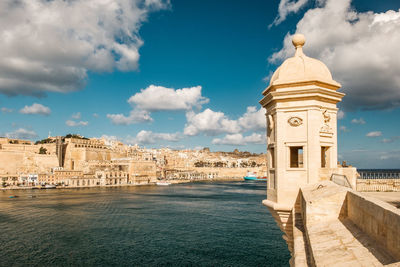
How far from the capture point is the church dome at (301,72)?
669 centimetres

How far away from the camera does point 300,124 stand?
6.65 meters

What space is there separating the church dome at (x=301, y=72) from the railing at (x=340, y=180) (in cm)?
202

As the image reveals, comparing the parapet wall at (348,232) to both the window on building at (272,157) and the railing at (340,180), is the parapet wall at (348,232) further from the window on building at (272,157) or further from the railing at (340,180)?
the window on building at (272,157)

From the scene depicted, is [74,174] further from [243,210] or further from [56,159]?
[243,210]

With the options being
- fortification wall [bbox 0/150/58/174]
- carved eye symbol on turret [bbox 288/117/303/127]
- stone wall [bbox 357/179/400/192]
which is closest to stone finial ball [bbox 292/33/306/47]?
carved eye symbol on turret [bbox 288/117/303/127]

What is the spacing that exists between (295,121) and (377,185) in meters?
4.71

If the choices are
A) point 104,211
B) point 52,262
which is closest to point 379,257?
point 52,262

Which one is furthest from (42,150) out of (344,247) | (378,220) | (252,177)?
(378,220)

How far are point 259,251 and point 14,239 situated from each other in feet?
64.7

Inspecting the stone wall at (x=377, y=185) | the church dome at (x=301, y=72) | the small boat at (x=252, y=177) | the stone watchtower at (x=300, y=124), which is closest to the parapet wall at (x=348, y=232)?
the stone watchtower at (x=300, y=124)

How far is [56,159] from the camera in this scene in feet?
314

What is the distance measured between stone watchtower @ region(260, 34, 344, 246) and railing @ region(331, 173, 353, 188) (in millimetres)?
142

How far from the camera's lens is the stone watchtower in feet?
21.5

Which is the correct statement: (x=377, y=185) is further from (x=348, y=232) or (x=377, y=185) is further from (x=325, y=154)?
(x=348, y=232)
